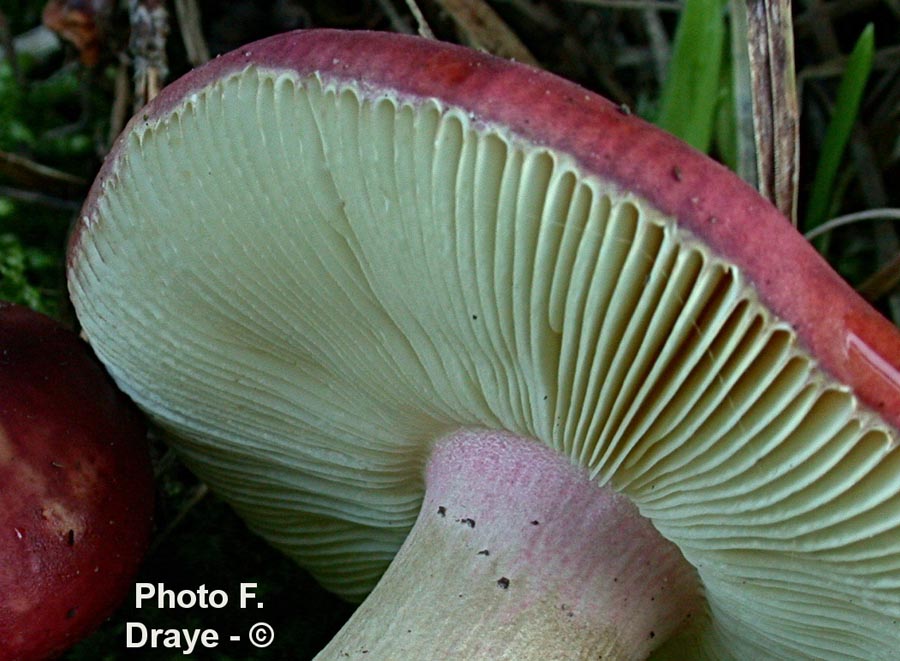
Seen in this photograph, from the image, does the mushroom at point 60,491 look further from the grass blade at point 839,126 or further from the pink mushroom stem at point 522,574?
the grass blade at point 839,126

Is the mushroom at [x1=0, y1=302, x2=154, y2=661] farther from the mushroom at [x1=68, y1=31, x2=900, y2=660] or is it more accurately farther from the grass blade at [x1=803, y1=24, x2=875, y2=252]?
the grass blade at [x1=803, y1=24, x2=875, y2=252]

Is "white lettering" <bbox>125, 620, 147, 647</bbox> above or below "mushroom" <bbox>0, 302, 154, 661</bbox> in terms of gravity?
below

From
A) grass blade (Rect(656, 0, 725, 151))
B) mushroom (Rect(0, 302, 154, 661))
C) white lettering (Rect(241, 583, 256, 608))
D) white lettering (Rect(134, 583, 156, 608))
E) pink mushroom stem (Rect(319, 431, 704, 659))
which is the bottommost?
white lettering (Rect(134, 583, 156, 608))

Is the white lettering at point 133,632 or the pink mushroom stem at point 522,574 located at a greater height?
the pink mushroom stem at point 522,574

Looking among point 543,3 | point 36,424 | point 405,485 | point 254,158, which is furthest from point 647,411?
point 543,3

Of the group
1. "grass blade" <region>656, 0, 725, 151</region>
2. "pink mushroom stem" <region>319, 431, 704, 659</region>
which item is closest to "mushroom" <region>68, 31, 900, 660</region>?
"pink mushroom stem" <region>319, 431, 704, 659</region>

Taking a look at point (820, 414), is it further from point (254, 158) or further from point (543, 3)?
point (543, 3)

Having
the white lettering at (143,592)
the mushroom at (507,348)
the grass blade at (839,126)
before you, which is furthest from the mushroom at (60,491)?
the grass blade at (839,126)
